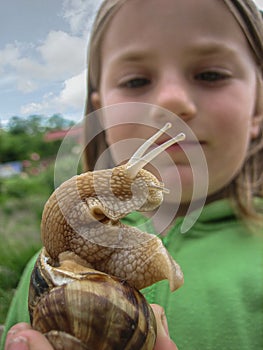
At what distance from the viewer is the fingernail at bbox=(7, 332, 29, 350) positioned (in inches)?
22.7

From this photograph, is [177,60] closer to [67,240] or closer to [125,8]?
[125,8]

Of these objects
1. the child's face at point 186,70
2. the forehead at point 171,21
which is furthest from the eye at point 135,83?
the forehead at point 171,21

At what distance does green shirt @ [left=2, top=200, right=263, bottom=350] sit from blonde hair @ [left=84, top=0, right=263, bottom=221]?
152 millimetres

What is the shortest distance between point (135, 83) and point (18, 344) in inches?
33.3

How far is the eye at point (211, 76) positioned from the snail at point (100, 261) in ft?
2.19

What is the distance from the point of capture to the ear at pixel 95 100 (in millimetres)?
1471

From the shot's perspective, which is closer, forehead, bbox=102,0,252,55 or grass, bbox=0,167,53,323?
forehead, bbox=102,0,252,55

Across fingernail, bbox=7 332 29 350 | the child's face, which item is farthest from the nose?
fingernail, bbox=7 332 29 350

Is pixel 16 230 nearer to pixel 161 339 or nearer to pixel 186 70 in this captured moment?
pixel 186 70

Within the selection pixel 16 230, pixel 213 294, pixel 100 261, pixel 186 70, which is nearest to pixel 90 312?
pixel 100 261

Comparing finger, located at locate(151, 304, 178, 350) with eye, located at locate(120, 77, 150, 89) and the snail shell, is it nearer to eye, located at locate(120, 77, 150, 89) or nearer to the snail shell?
the snail shell

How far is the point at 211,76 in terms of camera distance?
124 cm

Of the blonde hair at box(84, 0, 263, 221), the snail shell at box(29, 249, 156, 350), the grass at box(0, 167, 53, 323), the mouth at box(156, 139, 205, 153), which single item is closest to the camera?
the snail shell at box(29, 249, 156, 350)

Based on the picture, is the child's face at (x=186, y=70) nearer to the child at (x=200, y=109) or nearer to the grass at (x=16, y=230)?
the child at (x=200, y=109)
